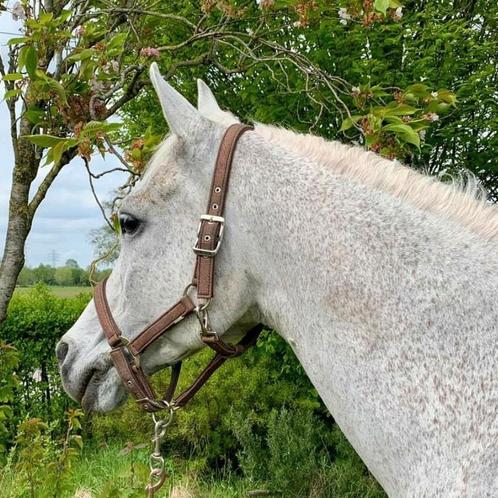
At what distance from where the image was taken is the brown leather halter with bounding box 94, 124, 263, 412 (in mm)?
1776

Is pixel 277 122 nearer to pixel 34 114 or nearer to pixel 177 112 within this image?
pixel 34 114

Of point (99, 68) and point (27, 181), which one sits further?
point (27, 181)

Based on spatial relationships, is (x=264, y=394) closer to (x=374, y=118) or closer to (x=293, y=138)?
(x=374, y=118)

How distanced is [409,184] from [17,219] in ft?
11.3

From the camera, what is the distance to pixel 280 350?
6.30 m

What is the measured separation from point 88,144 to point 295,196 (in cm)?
121

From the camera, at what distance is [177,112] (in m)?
1.89

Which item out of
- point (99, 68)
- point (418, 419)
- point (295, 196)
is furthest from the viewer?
point (99, 68)

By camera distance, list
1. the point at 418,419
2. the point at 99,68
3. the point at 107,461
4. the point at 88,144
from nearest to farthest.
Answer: the point at 418,419
the point at 88,144
the point at 99,68
the point at 107,461

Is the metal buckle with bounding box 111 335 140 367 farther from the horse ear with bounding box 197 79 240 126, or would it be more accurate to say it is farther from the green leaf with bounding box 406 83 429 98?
the green leaf with bounding box 406 83 429 98

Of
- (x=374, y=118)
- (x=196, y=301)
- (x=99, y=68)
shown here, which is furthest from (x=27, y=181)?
(x=196, y=301)

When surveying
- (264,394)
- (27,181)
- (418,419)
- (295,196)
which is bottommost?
(264,394)

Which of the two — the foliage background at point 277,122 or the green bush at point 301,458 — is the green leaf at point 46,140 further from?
the green bush at point 301,458

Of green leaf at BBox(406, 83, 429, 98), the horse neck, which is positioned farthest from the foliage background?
the horse neck
